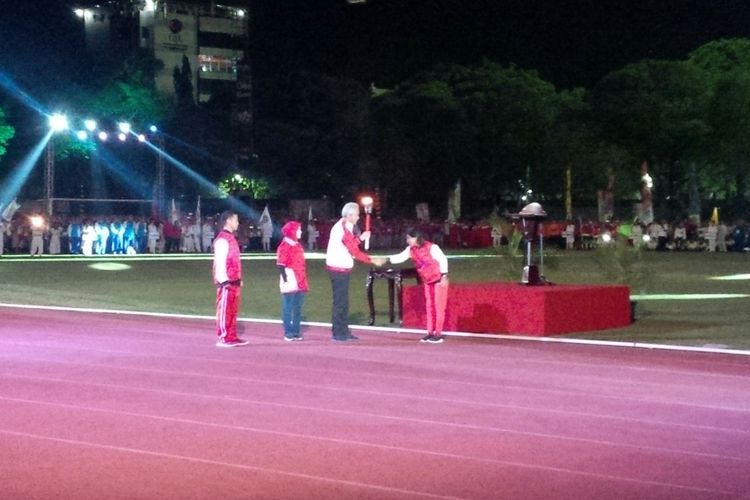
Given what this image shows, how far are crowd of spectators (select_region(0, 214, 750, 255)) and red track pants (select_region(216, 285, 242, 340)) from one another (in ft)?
91.0

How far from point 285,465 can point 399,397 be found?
3.45 meters

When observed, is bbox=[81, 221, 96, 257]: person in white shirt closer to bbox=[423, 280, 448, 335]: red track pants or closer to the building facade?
bbox=[423, 280, 448, 335]: red track pants

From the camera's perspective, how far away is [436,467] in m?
8.69

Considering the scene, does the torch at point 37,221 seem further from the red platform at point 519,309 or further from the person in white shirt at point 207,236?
the red platform at point 519,309

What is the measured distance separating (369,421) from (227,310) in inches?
241

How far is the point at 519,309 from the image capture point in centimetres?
1884

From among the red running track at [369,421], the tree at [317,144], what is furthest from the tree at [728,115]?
the red running track at [369,421]

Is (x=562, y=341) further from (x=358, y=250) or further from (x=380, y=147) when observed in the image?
(x=380, y=147)

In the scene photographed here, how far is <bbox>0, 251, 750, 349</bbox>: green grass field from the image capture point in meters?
20.4

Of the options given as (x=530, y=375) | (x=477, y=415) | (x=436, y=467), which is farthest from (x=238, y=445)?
(x=530, y=375)

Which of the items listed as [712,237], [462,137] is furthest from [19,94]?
[712,237]

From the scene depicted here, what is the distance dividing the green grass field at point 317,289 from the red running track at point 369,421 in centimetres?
381

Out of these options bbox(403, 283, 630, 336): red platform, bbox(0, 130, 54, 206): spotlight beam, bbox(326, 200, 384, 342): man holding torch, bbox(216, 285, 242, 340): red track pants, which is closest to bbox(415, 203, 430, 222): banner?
bbox(0, 130, 54, 206): spotlight beam

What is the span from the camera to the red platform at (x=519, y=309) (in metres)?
18.8
